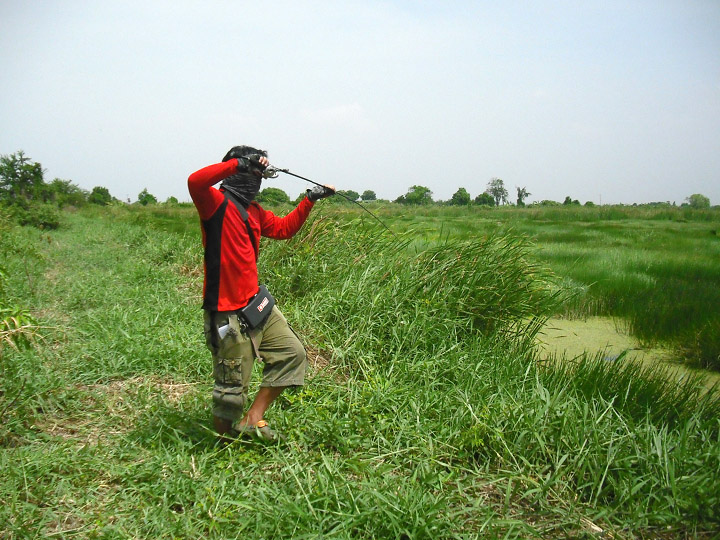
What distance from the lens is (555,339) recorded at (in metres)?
4.97

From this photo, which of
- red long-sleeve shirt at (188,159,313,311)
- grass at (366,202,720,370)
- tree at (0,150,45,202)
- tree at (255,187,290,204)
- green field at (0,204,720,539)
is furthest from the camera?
tree at (0,150,45,202)

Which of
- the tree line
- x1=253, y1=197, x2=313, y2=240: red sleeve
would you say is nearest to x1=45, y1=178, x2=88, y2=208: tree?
the tree line

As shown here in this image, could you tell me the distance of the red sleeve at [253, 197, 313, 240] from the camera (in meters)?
2.73

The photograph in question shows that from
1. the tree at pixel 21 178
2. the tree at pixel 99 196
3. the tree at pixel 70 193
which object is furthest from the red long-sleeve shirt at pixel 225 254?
the tree at pixel 99 196

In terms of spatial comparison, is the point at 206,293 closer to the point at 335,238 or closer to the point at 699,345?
the point at 335,238

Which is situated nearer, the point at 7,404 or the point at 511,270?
the point at 7,404

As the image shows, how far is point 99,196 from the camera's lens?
30516 millimetres

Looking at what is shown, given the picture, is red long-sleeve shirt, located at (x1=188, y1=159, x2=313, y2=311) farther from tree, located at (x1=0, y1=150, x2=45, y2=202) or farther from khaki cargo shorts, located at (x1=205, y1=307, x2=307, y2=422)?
tree, located at (x1=0, y1=150, x2=45, y2=202)

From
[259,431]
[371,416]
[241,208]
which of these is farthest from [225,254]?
[371,416]

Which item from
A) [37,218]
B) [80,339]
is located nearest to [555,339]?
[80,339]

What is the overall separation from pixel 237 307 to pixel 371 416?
1.01 meters

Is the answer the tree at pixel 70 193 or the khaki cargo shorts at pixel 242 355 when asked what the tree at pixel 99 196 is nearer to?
the tree at pixel 70 193

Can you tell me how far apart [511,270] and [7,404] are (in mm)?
3743

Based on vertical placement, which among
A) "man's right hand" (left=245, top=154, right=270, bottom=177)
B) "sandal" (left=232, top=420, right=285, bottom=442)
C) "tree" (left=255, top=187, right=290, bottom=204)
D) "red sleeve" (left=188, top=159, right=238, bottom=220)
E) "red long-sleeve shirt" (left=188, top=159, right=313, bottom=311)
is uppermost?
"tree" (left=255, top=187, right=290, bottom=204)
